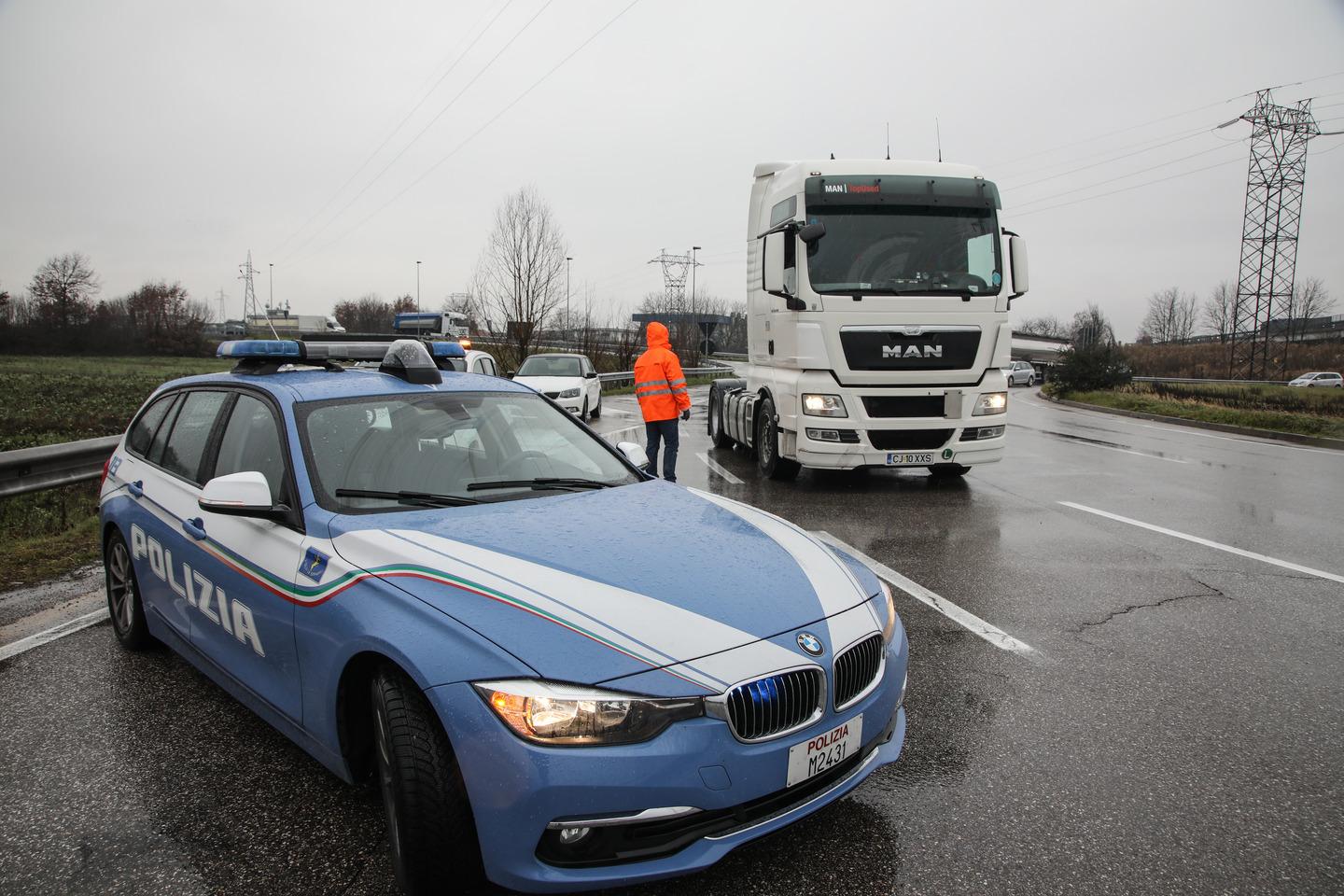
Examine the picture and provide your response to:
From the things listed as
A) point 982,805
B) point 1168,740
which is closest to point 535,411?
point 982,805

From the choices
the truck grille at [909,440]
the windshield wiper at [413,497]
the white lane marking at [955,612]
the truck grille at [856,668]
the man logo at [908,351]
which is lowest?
the white lane marking at [955,612]

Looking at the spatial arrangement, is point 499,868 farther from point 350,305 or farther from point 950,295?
point 350,305

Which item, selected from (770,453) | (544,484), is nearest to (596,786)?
(544,484)

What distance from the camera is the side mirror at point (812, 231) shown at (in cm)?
857

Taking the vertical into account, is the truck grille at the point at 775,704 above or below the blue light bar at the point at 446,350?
below

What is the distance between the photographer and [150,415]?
4.40 meters

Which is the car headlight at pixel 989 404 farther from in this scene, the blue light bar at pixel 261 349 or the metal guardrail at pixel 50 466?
the metal guardrail at pixel 50 466

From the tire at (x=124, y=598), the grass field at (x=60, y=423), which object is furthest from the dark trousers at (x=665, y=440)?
the tire at (x=124, y=598)

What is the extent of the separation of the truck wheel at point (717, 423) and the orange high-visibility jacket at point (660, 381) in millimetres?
3618

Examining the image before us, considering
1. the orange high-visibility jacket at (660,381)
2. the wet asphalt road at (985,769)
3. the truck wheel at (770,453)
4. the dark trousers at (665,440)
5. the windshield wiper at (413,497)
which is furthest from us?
the truck wheel at (770,453)

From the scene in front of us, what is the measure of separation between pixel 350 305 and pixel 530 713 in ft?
278

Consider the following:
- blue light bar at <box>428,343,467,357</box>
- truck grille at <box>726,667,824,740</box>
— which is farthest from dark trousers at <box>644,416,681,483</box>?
truck grille at <box>726,667,824,740</box>

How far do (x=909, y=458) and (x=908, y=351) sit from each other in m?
1.19

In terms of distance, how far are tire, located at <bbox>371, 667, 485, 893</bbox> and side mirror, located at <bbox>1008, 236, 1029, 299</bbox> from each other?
27.9ft
